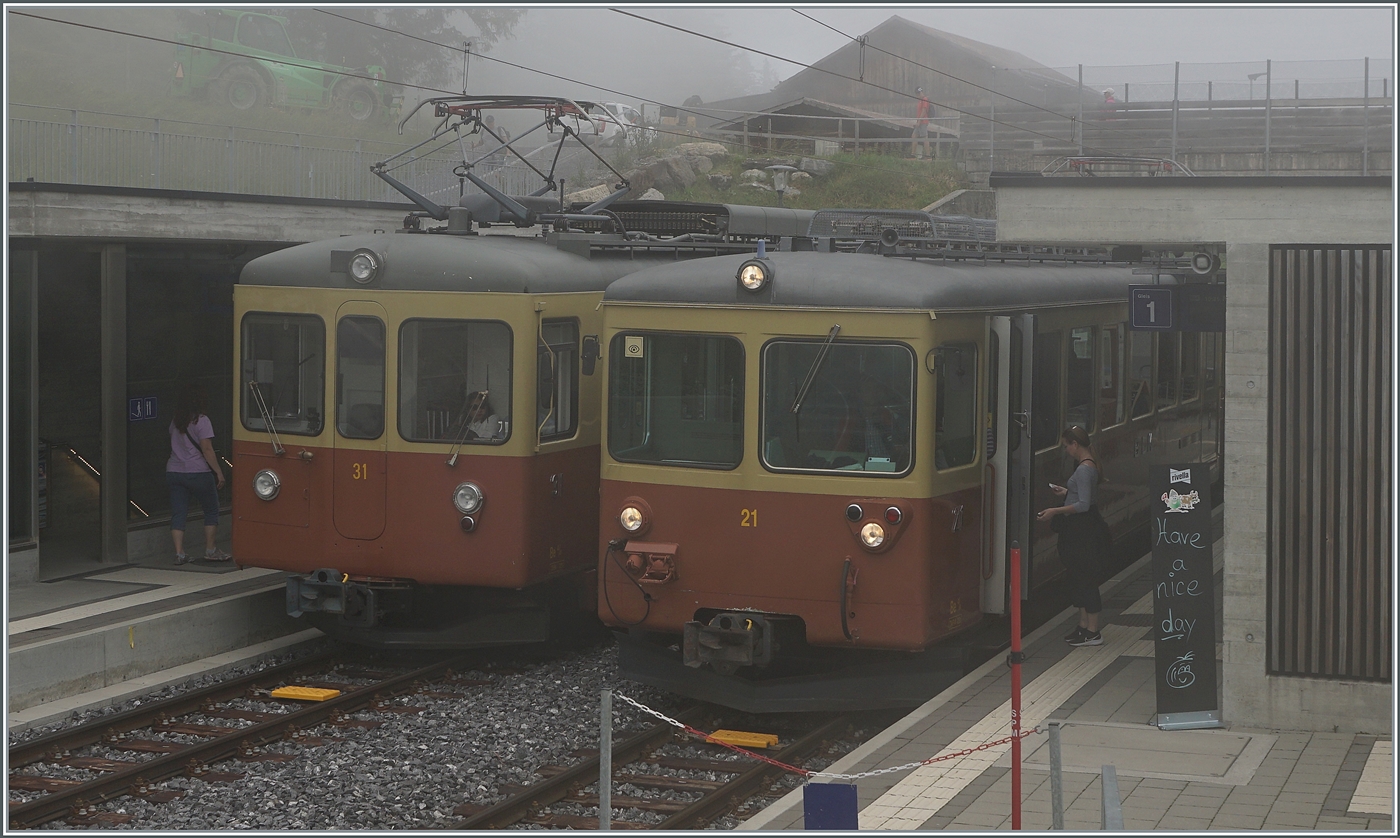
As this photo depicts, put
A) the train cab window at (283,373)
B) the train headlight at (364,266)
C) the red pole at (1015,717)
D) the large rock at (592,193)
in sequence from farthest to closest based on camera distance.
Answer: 1. the large rock at (592,193)
2. the train cab window at (283,373)
3. the train headlight at (364,266)
4. the red pole at (1015,717)

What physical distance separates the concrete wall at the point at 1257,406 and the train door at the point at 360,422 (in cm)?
538

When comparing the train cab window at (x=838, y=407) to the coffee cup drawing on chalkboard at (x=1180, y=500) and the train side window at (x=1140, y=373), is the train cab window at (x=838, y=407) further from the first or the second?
the train side window at (x=1140, y=373)

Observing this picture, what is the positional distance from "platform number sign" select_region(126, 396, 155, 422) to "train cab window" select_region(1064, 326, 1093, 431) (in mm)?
8087

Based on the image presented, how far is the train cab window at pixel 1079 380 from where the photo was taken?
10695mm

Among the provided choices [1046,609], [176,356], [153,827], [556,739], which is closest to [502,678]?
[556,739]

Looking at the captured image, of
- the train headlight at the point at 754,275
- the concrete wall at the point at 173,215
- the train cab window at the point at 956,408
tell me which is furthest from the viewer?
the concrete wall at the point at 173,215

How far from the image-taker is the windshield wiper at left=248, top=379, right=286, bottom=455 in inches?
419

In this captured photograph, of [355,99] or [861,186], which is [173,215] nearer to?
[861,186]

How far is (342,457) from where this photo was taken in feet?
34.4

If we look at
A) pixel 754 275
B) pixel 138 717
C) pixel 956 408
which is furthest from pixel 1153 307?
pixel 138 717

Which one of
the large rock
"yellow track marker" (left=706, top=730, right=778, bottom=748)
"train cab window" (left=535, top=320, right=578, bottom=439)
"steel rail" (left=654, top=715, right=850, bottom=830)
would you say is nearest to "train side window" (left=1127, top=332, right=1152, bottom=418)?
"steel rail" (left=654, top=715, right=850, bottom=830)

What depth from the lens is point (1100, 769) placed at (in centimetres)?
748

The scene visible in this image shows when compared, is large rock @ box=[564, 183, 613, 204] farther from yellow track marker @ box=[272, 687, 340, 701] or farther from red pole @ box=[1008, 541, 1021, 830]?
red pole @ box=[1008, 541, 1021, 830]

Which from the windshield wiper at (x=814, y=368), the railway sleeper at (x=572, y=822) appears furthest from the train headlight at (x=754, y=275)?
the railway sleeper at (x=572, y=822)
